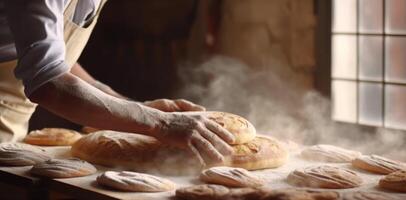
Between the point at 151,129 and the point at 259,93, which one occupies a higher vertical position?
the point at 151,129

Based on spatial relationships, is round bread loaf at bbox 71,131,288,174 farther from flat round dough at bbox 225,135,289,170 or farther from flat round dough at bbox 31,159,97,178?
flat round dough at bbox 31,159,97,178

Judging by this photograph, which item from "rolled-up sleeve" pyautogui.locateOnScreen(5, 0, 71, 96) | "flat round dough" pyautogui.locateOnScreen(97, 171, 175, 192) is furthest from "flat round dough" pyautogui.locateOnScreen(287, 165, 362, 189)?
"rolled-up sleeve" pyautogui.locateOnScreen(5, 0, 71, 96)

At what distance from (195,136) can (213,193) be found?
1.19ft

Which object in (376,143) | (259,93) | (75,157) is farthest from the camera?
(259,93)

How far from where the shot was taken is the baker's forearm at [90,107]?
246cm

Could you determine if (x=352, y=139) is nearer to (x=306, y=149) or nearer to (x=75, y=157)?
(x=306, y=149)

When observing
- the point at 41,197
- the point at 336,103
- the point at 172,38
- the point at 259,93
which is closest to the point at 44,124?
the point at 172,38

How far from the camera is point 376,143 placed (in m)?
3.76

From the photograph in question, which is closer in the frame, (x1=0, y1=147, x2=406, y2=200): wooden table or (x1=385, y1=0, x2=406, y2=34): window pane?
(x1=0, y1=147, x2=406, y2=200): wooden table

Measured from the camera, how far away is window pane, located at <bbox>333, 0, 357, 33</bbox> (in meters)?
4.05

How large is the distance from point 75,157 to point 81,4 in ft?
2.01

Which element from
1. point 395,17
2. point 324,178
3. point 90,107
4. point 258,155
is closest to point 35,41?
point 90,107

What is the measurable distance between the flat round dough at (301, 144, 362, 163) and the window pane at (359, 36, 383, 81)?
124 centimetres

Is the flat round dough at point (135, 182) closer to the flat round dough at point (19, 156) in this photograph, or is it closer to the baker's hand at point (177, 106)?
the flat round dough at point (19, 156)
